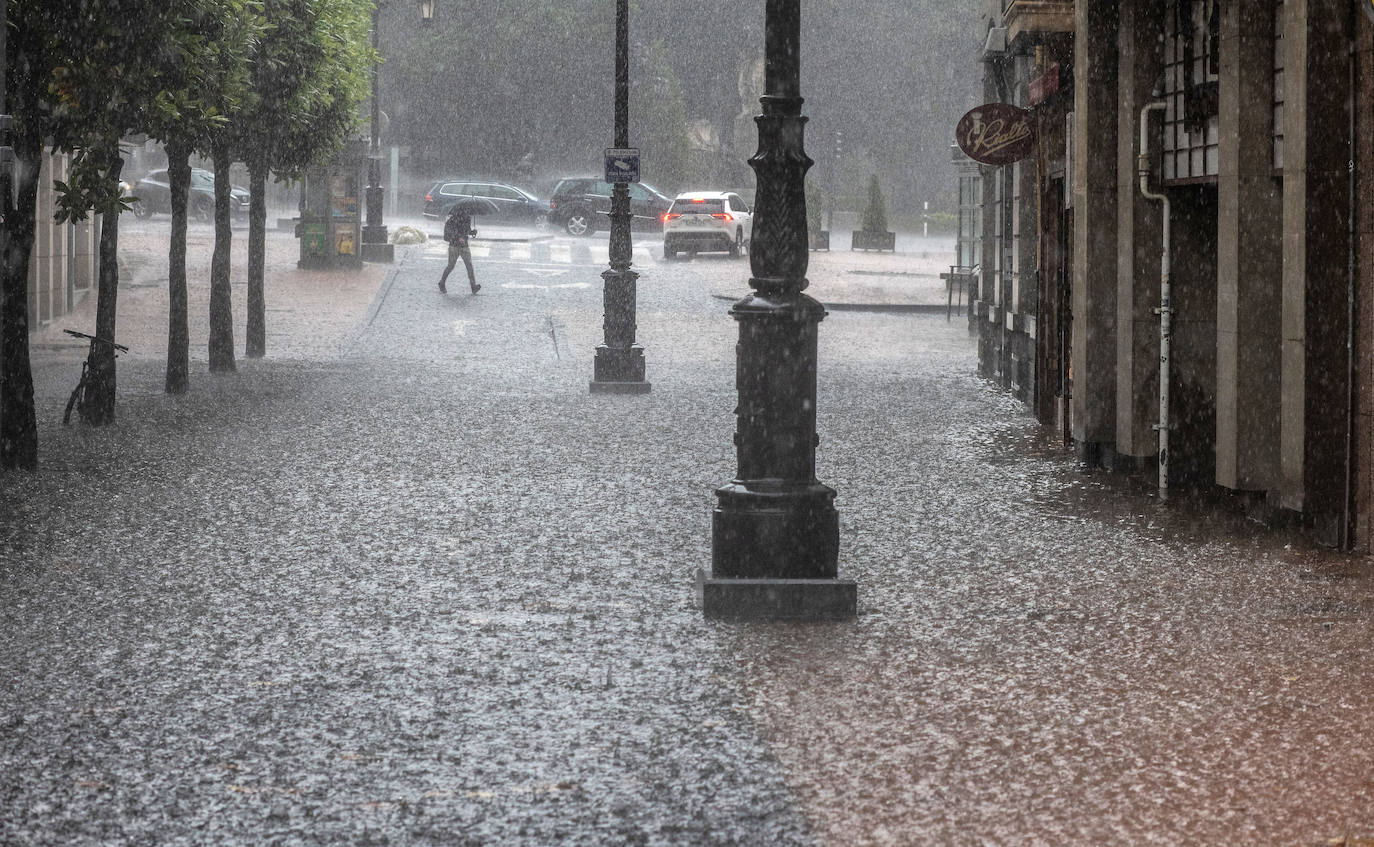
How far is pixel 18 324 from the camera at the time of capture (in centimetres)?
1302

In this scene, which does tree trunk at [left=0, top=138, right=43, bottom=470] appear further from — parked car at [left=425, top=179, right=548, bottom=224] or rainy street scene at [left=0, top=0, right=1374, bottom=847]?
parked car at [left=425, top=179, right=548, bottom=224]

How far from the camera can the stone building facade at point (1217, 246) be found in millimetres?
9516

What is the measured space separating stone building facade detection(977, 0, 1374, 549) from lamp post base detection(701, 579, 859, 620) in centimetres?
322

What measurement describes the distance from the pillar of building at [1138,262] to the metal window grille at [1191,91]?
175mm

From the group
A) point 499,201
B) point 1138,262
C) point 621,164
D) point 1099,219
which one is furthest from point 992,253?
point 499,201

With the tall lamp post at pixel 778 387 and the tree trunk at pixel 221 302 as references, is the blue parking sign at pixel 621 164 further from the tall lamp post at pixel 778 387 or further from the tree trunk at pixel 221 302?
the tall lamp post at pixel 778 387

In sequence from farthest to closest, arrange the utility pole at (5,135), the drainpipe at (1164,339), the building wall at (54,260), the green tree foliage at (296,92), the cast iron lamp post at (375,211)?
1. the cast iron lamp post at (375,211)
2. the building wall at (54,260)
3. the green tree foliage at (296,92)
4. the drainpipe at (1164,339)
5. the utility pole at (5,135)

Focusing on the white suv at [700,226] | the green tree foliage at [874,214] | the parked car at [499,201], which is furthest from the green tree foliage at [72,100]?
the parked car at [499,201]

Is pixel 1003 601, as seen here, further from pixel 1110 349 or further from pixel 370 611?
pixel 1110 349

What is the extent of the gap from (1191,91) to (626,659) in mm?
6675

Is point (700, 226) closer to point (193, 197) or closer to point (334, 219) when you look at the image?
point (334, 219)

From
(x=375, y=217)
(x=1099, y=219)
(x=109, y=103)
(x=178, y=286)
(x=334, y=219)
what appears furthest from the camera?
(x=375, y=217)

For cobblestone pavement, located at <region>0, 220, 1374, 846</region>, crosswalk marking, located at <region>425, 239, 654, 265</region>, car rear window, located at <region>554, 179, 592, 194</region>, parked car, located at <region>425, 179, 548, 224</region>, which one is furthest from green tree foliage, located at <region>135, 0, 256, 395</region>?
parked car, located at <region>425, 179, 548, 224</region>

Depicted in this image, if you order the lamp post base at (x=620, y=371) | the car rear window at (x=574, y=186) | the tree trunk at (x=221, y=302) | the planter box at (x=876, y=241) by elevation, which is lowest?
the lamp post base at (x=620, y=371)
